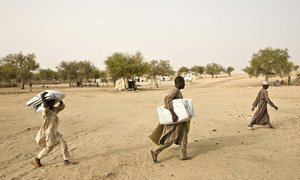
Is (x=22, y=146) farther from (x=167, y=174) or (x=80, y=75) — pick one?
(x=80, y=75)

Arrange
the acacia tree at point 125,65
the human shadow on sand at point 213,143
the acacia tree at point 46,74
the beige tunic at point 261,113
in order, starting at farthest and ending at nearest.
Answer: the acacia tree at point 46,74, the acacia tree at point 125,65, the beige tunic at point 261,113, the human shadow on sand at point 213,143

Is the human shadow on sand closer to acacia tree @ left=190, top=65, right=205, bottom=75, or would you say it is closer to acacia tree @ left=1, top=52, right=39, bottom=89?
acacia tree @ left=1, top=52, right=39, bottom=89

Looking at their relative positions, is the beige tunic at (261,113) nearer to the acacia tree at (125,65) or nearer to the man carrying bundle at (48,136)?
the man carrying bundle at (48,136)

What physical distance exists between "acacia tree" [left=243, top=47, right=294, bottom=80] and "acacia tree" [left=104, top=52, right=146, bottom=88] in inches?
705

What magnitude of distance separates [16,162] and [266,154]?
6050 millimetres

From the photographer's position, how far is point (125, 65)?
159 feet

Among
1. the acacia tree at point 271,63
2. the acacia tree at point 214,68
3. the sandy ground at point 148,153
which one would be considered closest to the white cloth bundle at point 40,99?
the sandy ground at point 148,153

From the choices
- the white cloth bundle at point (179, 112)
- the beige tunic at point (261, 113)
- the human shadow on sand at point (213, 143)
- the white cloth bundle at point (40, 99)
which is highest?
the white cloth bundle at point (40, 99)

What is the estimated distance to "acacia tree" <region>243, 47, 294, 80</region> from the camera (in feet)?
167

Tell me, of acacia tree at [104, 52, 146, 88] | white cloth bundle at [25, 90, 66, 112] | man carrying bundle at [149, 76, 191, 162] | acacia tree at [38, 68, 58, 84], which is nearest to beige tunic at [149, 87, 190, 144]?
man carrying bundle at [149, 76, 191, 162]

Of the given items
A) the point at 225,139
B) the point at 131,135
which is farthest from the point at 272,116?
the point at 131,135

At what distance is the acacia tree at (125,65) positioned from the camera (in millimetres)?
48375

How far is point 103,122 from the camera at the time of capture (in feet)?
48.7

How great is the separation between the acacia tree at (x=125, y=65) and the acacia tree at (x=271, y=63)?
58.8 ft
